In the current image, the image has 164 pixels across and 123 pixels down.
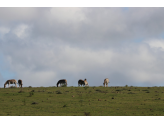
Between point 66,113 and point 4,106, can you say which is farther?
point 4,106

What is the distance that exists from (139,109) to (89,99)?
6.47m

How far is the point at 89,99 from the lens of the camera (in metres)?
27.0

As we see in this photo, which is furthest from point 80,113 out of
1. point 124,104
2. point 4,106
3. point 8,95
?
point 8,95

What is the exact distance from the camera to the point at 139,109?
22266mm
